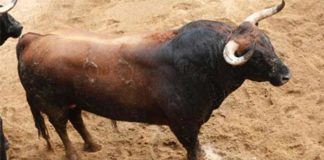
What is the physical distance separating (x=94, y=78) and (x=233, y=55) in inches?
55.4

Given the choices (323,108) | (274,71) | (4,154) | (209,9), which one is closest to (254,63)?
(274,71)

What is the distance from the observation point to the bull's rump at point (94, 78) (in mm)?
5512

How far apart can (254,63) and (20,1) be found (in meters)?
5.54

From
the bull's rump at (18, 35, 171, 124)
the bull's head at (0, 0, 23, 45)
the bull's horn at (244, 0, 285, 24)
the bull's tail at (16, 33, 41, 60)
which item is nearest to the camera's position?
the bull's horn at (244, 0, 285, 24)

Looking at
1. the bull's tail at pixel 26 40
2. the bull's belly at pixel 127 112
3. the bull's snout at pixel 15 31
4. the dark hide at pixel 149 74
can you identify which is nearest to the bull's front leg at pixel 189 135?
the dark hide at pixel 149 74

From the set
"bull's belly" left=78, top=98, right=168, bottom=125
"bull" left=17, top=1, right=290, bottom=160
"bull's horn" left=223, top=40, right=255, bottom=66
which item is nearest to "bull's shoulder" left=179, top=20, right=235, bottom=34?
"bull" left=17, top=1, right=290, bottom=160

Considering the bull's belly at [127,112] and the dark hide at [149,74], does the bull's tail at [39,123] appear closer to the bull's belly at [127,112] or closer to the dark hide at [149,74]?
the dark hide at [149,74]

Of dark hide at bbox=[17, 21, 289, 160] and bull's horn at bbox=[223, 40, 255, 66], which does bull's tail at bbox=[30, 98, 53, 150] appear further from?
bull's horn at bbox=[223, 40, 255, 66]

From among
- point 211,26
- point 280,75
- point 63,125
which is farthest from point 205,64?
point 63,125

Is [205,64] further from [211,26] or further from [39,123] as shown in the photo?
[39,123]

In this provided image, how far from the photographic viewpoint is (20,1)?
9.55 m

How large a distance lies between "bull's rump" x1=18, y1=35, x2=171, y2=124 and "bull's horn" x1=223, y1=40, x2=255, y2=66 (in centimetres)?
76

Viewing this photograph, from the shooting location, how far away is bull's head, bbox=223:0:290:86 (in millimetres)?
4996

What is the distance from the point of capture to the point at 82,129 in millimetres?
6457
